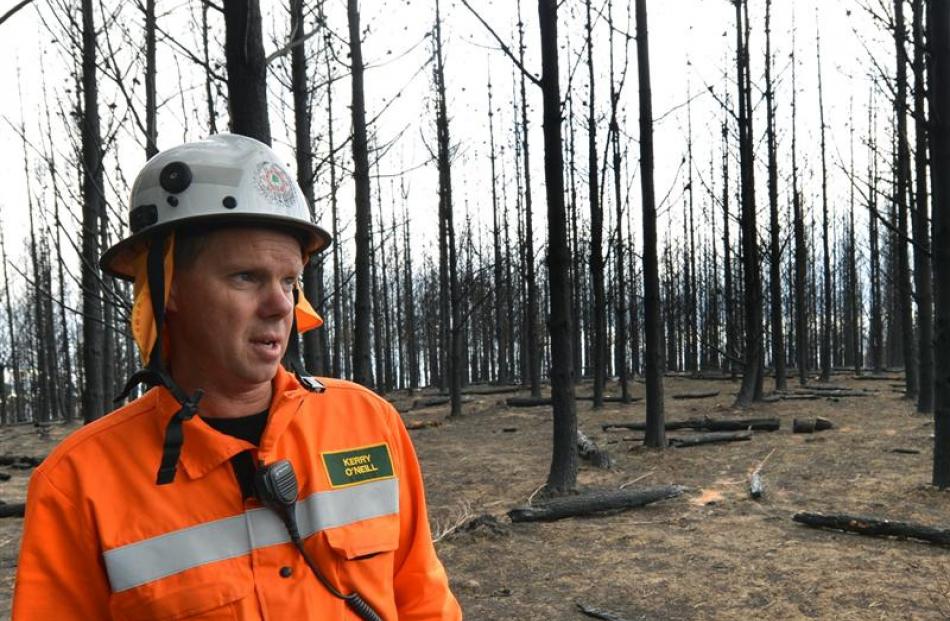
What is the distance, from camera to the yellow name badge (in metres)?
1.59

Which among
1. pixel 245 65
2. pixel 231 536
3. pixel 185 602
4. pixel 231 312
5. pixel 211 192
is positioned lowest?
pixel 185 602

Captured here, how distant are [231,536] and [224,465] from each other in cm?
15

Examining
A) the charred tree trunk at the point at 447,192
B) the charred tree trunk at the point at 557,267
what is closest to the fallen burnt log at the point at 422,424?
the charred tree trunk at the point at 447,192

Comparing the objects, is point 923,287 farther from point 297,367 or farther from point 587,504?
point 297,367

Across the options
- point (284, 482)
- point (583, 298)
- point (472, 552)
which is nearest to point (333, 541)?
point (284, 482)

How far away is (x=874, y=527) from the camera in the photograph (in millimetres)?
5996

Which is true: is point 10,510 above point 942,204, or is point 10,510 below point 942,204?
below

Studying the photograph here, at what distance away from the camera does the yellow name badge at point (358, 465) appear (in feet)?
5.22

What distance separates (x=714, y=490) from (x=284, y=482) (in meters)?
7.47

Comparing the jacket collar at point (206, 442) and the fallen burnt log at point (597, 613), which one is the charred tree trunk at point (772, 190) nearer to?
the fallen burnt log at point (597, 613)

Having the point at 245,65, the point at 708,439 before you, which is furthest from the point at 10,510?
the point at 708,439

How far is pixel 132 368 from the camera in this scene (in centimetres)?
3195

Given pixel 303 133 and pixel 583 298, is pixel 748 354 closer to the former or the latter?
pixel 303 133

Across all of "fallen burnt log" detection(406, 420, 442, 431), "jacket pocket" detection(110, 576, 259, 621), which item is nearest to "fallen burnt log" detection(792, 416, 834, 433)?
"fallen burnt log" detection(406, 420, 442, 431)
